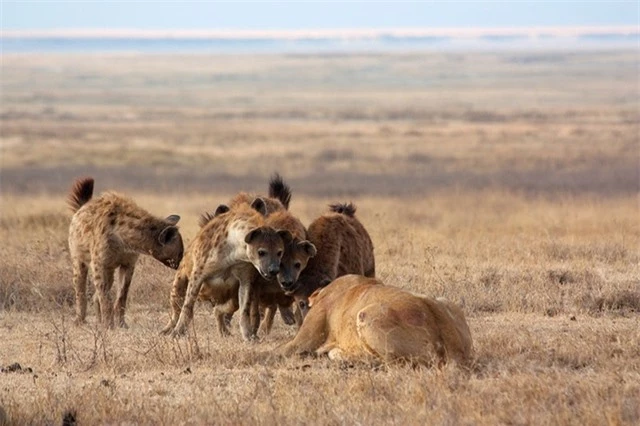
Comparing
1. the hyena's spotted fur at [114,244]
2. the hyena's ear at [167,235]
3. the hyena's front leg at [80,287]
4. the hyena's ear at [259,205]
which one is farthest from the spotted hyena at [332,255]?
the hyena's front leg at [80,287]

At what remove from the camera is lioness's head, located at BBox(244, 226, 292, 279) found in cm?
1098

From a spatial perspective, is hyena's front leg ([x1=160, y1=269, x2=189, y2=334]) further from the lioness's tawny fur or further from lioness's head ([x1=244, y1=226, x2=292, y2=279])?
the lioness's tawny fur

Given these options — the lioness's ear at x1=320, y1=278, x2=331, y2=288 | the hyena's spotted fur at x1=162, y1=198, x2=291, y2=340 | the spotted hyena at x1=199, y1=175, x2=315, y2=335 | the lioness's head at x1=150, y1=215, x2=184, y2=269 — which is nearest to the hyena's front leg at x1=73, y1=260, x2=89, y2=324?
the lioness's head at x1=150, y1=215, x2=184, y2=269

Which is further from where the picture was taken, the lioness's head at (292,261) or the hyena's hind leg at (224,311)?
the hyena's hind leg at (224,311)

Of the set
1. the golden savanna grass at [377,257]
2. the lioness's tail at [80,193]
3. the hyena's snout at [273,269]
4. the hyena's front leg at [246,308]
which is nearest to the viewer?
the golden savanna grass at [377,257]

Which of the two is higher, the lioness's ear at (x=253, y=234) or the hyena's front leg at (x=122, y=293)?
the lioness's ear at (x=253, y=234)

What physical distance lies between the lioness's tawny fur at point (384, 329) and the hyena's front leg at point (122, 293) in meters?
3.03

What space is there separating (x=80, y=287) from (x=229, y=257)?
206cm

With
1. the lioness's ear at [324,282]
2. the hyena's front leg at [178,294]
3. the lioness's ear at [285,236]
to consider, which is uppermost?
the lioness's ear at [285,236]

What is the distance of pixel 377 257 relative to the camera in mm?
16172

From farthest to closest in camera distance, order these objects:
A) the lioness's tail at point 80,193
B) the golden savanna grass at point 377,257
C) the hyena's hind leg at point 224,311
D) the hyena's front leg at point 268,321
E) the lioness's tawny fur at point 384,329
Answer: the lioness's tail at point 80,193
the hyena's front leg at point 268,321
the hyena's hind leg at point 224,311
the lioness's tawny fur at point 384,329
the golden savanna grass at point 377,257

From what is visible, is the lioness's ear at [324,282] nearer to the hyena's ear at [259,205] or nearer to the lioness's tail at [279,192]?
the hyena's ear at [259,205]

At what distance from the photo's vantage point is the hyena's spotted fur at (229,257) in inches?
440

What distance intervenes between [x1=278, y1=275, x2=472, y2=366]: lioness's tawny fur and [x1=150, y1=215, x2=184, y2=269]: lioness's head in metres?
3.11
